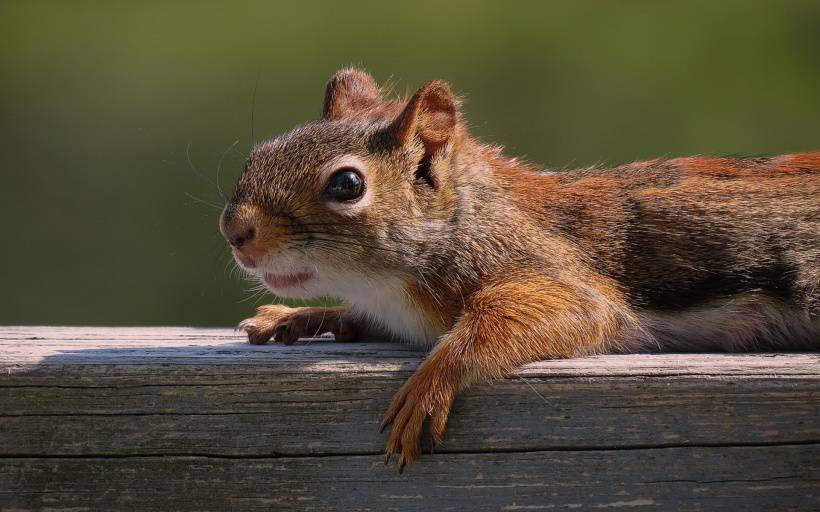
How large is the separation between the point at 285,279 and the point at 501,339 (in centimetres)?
59

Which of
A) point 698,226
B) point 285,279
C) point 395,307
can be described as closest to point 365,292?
point 395,307

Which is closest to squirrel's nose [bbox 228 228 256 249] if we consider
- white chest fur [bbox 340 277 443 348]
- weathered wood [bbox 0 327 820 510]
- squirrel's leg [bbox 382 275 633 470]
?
white chest fur [bbox 340 277 443 348]

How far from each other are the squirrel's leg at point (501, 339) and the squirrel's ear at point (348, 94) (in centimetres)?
70

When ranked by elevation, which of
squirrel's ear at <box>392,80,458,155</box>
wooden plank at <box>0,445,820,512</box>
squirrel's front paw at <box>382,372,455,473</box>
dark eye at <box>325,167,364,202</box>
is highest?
squirrel's ear at <box>392,80,458,155</box>

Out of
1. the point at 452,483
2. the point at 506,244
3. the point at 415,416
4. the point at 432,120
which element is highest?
the point at 432,120

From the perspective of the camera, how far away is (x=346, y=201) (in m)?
2.78

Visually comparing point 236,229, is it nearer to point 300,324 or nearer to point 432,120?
point 300,324

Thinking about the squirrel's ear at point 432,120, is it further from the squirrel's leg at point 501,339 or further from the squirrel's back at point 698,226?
the squirrel's leg at point 501,339

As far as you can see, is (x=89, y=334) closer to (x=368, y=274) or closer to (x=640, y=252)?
(x=368, y=274)

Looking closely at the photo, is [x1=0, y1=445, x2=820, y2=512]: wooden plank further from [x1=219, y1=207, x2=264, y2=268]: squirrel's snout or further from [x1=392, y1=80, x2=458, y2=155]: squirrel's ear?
[x1=392, y1=80, x2=458, y2=155]: squirrel's ear

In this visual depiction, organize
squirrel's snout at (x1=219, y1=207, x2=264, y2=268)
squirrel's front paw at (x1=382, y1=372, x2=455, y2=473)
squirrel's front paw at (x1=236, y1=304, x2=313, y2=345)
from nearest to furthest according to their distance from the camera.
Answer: squirrel's front paw at (x1=382, y1=372, x2=455, y2=473) < squirrel's snout at (x1=219, y1=207, x2=264, y2=268) < squirrel's front paw at (x1=236, y1=304, x2=313, y2=345)

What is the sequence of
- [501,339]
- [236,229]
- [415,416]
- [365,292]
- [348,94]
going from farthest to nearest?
1. [348,94]
2. [365,292]
3. [236,229]
4. [501,339]
5. [415,416]

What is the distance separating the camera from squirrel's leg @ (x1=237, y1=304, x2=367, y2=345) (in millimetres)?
2977

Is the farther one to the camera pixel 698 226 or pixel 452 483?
pixel 698 226
